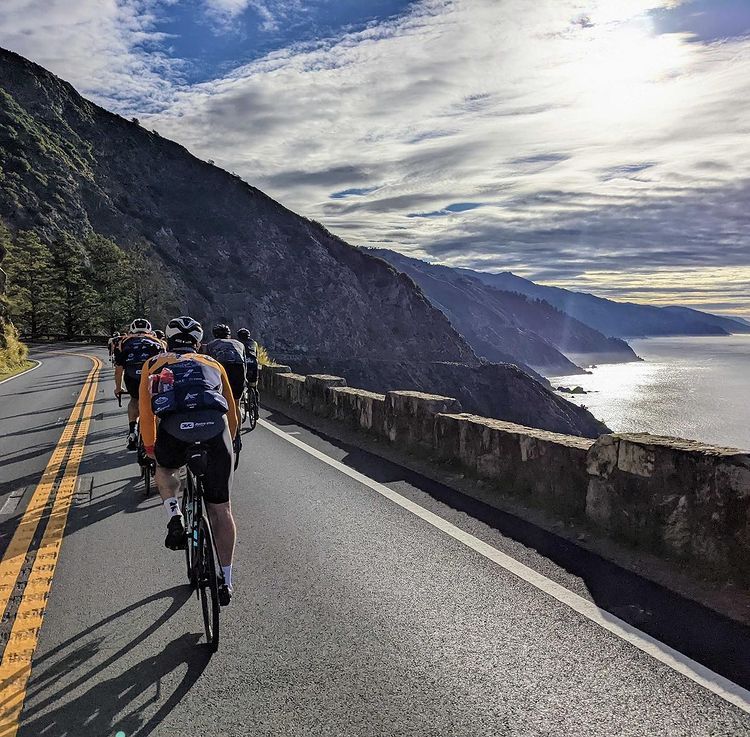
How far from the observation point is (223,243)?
118 m

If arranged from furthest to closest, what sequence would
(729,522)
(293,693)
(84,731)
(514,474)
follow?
Answer: (514,474) → (729,522) → (293,693) → (84,731)

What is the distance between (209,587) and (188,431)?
88cm

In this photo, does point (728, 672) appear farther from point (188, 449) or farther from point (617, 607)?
point (188, 449)

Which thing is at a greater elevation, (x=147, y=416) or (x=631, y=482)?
(x=147, y=416)

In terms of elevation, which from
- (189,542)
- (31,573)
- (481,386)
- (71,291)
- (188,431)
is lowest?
(481,386)

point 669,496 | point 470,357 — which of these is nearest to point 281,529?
point 669,496

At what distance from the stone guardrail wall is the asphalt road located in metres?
0.54

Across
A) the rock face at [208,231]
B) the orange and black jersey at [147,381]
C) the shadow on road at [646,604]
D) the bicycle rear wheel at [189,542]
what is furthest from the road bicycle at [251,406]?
the rock face at [208,231]

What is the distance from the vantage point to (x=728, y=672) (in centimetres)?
316

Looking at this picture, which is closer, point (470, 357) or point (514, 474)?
point (514, 474)

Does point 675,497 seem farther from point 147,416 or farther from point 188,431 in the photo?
point 147,416

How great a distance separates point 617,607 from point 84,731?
297 centimetres

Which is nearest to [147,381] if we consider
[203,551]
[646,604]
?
[203,551]

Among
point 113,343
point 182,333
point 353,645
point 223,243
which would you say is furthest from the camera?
point 223,243
